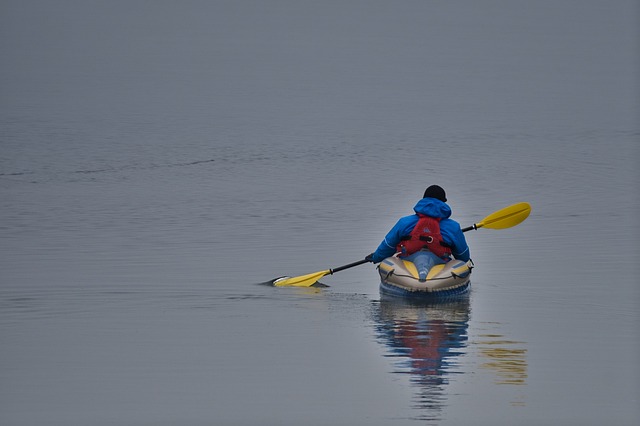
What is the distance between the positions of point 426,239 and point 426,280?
521 millimetres

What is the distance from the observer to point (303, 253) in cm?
2128

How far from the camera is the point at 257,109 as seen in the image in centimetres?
6612

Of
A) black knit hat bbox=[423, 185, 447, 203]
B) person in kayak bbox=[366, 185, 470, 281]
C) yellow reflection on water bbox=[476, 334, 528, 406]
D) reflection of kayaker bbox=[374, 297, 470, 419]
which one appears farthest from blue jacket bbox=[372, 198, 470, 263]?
yellow reflection on water bbox=[476, 334, 528, 406]

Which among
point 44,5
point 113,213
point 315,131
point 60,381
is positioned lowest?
point 60,381

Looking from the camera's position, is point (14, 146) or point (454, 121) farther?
point (454, 121)

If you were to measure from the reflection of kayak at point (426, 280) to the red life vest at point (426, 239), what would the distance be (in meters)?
0.15

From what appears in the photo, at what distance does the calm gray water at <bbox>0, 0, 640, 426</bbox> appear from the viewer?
11.4 meters

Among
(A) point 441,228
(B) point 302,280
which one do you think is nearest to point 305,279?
(B) point 302,280

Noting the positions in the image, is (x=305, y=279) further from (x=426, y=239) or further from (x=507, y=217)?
(x=507, y=217)

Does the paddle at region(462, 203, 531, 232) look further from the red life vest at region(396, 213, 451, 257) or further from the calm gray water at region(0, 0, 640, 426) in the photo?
the red life vest at region(396, 213, 451, 257)

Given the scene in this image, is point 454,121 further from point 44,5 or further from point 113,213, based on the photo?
point 44,5

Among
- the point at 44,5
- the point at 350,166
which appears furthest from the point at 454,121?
the point at 44,5

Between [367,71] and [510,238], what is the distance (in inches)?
2742

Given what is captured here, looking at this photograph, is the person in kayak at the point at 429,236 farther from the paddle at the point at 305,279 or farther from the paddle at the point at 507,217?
the paddle at the point at 507,217
